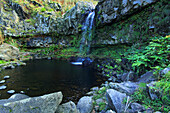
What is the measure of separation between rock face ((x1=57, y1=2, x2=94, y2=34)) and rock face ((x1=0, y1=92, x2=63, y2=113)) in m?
21.8

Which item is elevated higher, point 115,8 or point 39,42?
point 115,8

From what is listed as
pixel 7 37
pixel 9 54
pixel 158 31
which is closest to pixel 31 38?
pixel 7 37

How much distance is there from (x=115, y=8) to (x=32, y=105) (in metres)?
14.6

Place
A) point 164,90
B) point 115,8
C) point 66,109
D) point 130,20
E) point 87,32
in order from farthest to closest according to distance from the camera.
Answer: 1. point 87,32
2. point 115,8
3. point 130,20
4. point 66,109
5. point 164,90

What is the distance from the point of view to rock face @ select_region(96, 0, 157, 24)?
1051cm

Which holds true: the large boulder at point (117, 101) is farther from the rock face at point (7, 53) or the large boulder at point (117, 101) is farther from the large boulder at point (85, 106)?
the rock face at point (7, 53)

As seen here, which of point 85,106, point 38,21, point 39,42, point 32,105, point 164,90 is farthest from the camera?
point 39,42

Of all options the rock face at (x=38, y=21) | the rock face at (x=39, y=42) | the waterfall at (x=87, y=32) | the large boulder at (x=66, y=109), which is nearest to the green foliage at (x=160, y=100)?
the large boulder at (x=66, y=109)

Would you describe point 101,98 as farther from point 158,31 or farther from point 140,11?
point 140,11

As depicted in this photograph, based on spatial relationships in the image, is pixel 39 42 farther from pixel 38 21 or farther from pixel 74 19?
pixel 74 19

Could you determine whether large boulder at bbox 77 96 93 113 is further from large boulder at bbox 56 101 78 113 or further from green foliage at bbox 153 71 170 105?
green foliage at bbox 153 71 170 105

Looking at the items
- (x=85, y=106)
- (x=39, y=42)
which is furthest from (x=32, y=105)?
(x=39, y=42)

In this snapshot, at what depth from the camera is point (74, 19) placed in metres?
22.2

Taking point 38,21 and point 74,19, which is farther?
point 38,21
